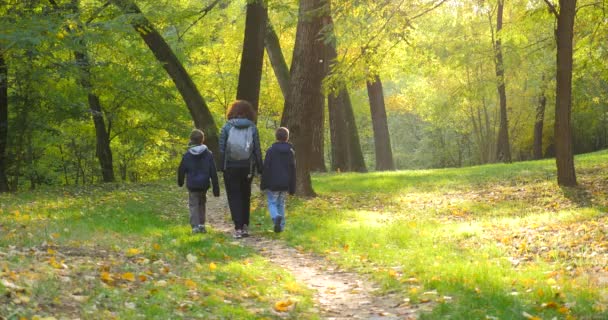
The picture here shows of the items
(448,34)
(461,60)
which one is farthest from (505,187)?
(448,34)

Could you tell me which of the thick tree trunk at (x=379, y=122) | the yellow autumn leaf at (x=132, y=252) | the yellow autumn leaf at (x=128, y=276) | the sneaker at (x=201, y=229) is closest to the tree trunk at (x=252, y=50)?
the sneaker at (x=201, y=229)

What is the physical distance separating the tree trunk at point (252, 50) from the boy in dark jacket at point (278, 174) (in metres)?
7.74

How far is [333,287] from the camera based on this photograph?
753 cm

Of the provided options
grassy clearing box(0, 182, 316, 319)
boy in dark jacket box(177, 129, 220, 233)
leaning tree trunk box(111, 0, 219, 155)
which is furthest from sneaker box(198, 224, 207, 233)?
leaning tree trunk box(111, 0, 219, 155)

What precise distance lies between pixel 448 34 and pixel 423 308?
20958mm

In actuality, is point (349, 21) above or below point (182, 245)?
above

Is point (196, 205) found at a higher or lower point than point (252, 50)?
lower

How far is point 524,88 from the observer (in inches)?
1651

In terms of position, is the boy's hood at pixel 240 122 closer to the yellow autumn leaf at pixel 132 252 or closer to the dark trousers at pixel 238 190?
the dark trousers at pixel 238 190

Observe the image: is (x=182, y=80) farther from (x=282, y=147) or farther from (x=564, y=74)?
(x=564, y=74)

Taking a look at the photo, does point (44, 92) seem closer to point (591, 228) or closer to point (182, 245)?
point (182, 245)

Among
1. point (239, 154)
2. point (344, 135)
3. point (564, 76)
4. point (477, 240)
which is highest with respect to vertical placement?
point (564, 76)

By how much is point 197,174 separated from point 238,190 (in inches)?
29.0

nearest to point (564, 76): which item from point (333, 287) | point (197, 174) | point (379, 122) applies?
point (197, 174)
